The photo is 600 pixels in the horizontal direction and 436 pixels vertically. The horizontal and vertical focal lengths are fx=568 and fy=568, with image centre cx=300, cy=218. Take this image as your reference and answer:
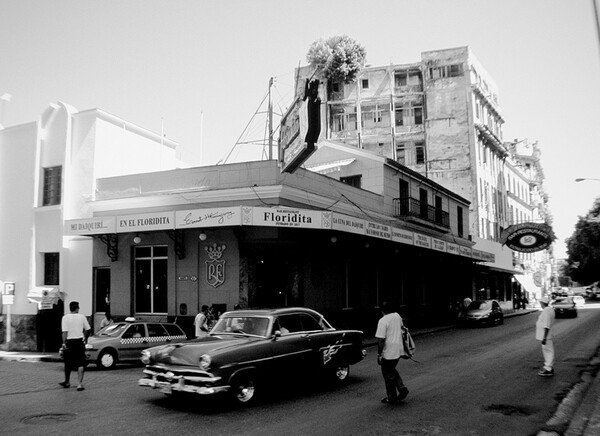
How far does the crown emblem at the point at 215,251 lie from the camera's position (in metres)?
20.1

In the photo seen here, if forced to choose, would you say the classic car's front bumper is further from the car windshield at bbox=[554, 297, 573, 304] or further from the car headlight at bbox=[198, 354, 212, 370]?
the car windshield at bbox=[554, 297, 573, 304]

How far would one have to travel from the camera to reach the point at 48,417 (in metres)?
8.57

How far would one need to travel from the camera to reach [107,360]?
15.6 metres

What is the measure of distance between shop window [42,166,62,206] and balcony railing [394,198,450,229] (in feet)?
51.3

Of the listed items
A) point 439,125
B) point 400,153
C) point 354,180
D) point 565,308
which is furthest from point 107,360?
point 439,125

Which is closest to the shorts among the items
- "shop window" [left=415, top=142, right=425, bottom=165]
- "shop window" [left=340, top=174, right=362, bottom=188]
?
"shop window" [left=340, top=174, right=362, bottom=188]

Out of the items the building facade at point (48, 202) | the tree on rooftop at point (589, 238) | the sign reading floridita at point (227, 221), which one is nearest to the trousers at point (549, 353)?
the sign reading floridita at point (227, 221)

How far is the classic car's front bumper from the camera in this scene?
28.2 feet

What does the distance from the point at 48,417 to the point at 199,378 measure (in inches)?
91.8

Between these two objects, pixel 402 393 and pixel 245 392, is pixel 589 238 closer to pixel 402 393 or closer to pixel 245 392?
pixel 402 393

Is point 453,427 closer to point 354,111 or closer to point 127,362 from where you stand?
point 127,362

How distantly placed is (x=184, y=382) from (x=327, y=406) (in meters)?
2.32

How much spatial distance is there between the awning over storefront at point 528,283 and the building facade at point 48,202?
44.5 metres

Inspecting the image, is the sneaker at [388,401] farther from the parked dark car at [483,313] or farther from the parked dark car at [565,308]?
the parked dark car at [565,308]
